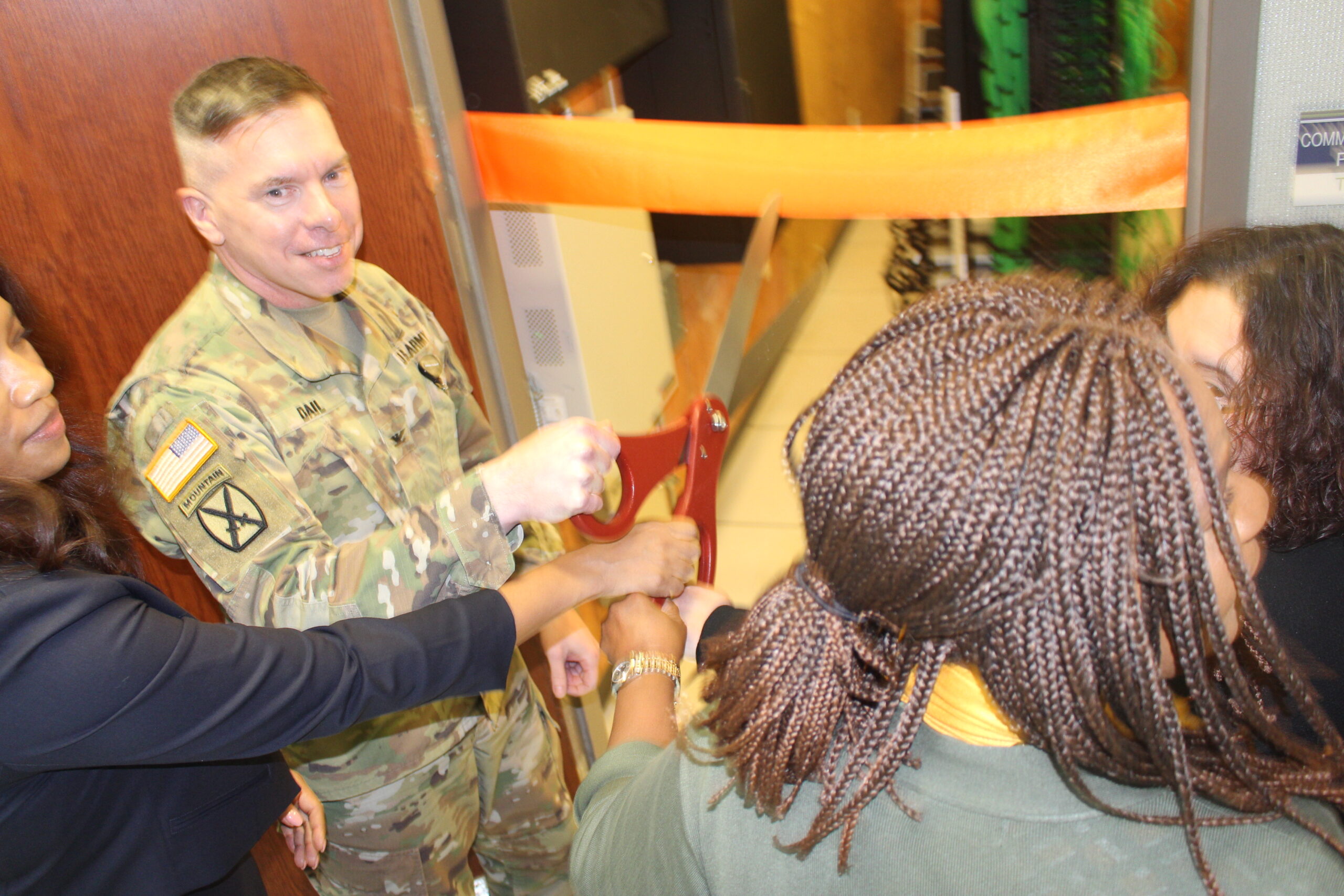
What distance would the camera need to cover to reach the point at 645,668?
1137mm

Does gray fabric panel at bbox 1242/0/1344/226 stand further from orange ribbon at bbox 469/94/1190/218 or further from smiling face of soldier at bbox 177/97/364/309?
smiling face of soldier at bbox 177/97/364/309

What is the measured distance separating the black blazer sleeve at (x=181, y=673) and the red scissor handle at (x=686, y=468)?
226 mm

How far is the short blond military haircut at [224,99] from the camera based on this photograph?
1339 mm

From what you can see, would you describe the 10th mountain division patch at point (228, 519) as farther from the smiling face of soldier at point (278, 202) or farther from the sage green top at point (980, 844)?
the sage green top at point (980, 844)

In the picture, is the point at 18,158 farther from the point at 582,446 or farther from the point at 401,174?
the point at 582,446

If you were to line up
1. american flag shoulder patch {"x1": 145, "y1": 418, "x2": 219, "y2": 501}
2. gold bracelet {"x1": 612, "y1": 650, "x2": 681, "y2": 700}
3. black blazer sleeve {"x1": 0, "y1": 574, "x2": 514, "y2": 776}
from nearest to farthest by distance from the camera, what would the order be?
black blazer sleeve {"x1": 0, "y1": 574, "x2": 514, "y2": 776}
gold bracelet {"x1": 612, "y1": 650, "x2": 681, "y2": 700}
american flag shoulder patch {"x1": 145, "y1": 418, "x2": 219, "y2": 501}

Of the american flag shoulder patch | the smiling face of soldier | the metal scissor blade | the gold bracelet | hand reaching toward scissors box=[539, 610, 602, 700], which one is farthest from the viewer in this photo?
the metal scissor blade

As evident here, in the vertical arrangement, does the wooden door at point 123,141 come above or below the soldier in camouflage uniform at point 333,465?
above

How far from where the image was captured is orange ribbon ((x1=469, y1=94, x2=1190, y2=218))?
1300 millimetres

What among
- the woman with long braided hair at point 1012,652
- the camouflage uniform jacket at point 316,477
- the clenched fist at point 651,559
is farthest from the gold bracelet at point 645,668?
the woman with long braided hair at point 1012,652

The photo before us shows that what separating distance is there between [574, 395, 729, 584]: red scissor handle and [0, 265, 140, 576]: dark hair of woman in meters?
0.57

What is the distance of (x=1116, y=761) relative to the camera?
68cm

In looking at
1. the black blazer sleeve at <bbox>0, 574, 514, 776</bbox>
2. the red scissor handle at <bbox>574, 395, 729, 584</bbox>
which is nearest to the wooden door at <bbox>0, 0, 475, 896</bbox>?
the black blazer sleeve at <bbox>0, 574, 514, 776</bbox>

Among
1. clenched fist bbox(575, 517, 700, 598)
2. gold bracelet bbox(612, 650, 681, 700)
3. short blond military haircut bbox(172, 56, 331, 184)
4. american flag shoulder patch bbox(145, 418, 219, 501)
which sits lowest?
gold bracelet bbox(612, 650, 681, 700)
